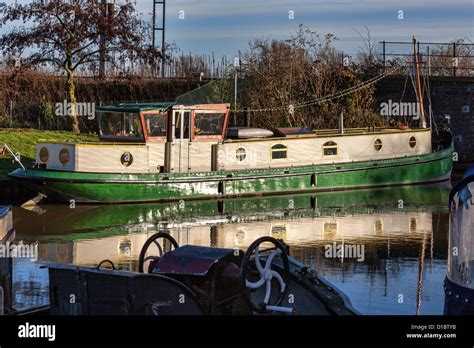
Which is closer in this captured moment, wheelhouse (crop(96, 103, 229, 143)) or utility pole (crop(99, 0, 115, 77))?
wheelhouse (crop(96, 103, 229, 143))

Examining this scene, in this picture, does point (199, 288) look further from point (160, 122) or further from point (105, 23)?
point (105, 23)

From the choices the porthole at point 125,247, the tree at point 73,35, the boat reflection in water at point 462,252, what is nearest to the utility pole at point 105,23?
the tree at point 73,35

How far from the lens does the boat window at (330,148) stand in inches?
1107

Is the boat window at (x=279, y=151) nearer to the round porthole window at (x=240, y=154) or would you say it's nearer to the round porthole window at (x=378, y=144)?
the round porthole window at (x=240, y=154)

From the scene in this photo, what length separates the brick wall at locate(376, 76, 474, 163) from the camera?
3416 cm

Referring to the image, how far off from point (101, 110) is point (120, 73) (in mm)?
8286

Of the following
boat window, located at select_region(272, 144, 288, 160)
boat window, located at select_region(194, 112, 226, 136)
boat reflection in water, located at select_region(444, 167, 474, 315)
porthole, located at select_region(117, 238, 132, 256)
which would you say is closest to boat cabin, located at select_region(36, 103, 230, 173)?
boat window, located at select_region(194, 112, 226, 136)

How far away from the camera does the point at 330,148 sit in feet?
92.5

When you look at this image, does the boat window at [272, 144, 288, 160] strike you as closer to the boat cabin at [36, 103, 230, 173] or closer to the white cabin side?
the white cabin side

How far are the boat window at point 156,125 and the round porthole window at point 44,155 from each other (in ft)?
7.93

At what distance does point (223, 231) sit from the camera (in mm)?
20750

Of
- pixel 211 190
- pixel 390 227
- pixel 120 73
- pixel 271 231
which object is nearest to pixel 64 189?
pixel 211 190

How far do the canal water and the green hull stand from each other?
35 centimetres

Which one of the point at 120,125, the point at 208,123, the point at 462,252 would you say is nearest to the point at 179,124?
the point at 208,123
